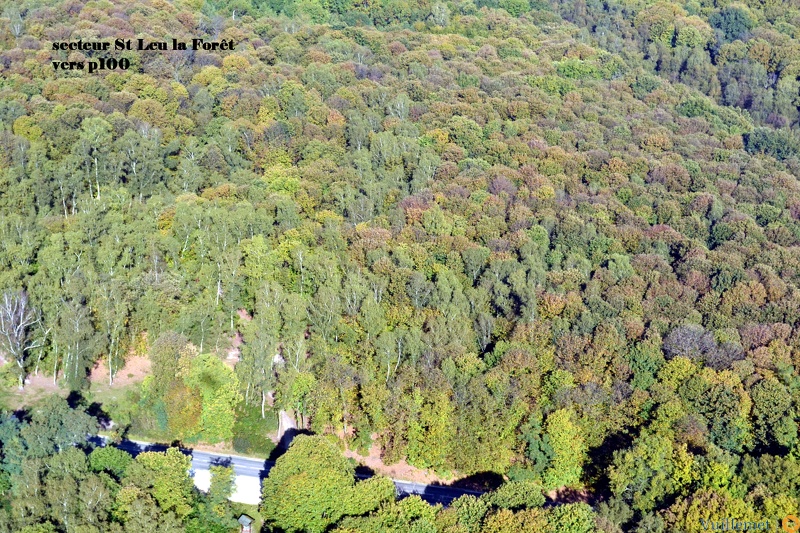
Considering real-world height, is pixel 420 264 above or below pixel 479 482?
above

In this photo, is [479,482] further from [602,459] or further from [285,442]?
[285,442]

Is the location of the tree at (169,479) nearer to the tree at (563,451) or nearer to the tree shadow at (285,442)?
the tree shadow at (285,442)

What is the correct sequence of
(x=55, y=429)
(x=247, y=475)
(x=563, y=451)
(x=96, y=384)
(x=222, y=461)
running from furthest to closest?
(x=96, y=384), (x=222, y=461), (x=247, y=475), (x=563, y=451), (x=55, y=429)

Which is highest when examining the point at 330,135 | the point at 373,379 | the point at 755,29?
the point at 755,29

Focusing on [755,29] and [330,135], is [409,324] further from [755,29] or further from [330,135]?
[755,29]

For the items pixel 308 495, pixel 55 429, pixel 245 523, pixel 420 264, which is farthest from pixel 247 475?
pixel 420 264

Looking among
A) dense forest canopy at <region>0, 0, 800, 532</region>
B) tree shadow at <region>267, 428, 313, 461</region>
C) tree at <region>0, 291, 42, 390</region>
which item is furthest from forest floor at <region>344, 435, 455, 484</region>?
tree at <region>0, 291, 42, 390</region>

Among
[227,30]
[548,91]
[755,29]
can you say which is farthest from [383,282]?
[755,29]
